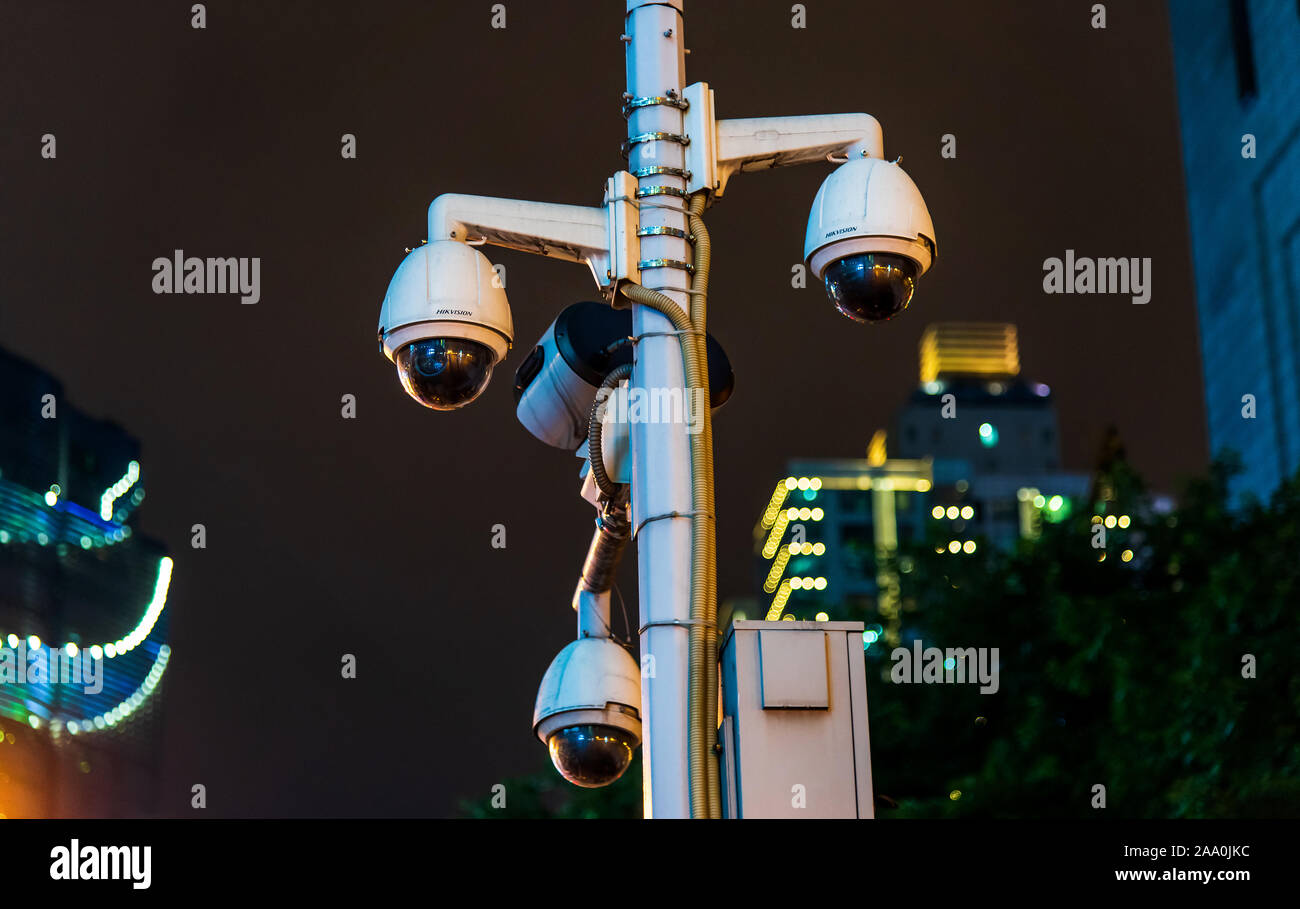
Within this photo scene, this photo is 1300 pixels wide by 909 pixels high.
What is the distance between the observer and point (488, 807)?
3806cm

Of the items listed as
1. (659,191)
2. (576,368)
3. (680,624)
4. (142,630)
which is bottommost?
(680,624)

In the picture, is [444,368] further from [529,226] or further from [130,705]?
[130,705]

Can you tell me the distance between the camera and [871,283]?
6.22 meters

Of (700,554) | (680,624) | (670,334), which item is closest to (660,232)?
(670,334)

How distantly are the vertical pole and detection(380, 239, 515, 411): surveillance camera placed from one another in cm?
61

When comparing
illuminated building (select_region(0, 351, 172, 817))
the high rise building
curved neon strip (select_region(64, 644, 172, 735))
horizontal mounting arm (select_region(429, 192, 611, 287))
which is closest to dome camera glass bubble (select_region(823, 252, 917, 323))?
horizontal mounting arm (select_region(429, 192, 611, 287))

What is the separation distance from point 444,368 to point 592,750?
1.63m

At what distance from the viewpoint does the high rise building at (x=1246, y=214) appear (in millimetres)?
44406

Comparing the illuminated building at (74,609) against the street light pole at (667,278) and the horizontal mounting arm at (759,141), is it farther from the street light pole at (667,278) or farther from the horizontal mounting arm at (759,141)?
the horizontal mounting arm at (759,141)

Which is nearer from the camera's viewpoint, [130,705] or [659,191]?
[659,191]

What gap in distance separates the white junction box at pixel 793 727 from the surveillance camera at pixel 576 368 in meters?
1.40

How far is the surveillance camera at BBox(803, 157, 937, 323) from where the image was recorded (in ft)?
20.3
